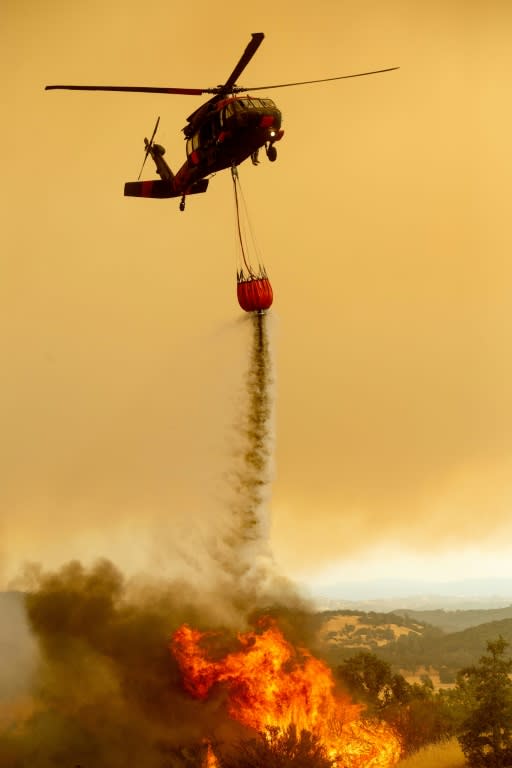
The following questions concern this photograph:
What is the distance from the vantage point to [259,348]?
137ft

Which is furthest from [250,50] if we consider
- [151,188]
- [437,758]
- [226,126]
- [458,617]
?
[458,617]

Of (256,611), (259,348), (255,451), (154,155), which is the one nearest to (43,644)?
(256,611)

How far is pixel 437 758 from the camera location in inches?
1585

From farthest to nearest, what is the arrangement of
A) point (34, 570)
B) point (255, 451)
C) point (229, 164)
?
point (34, 570)
point (255, 451)
point (229, 164)

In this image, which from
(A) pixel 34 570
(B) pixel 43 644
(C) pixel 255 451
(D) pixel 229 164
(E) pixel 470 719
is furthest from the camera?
(A) pixel 34 570

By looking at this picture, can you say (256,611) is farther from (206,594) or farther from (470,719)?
(470,719)

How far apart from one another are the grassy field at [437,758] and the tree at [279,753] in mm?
4962

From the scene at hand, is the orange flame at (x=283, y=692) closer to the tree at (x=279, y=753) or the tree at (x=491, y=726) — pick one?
the tree at (x=279, y=753)

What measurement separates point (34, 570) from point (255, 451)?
1786cm

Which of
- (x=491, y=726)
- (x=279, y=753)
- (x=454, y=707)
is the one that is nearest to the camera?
(x=279, y=753)

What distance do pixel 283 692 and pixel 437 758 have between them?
8.41 meters

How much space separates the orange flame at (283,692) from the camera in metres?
40.1

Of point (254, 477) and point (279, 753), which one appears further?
point (254, 477)

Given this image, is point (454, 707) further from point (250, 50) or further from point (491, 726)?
point (250, 50)
